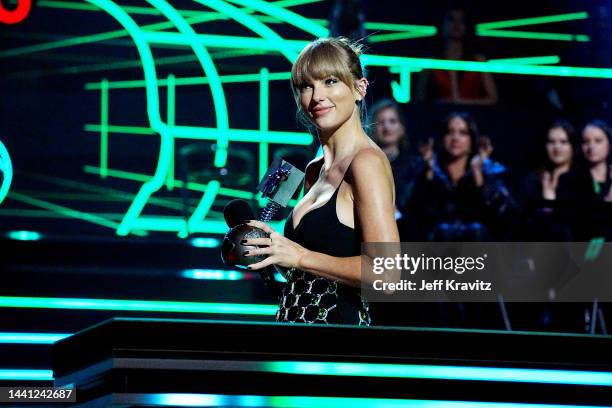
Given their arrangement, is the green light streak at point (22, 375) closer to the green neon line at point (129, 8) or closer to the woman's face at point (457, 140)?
the green neon line at point (129, 8)

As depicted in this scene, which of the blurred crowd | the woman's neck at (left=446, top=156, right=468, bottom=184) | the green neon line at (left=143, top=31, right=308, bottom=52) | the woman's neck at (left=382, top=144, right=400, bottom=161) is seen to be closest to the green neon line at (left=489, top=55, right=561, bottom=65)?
the blurred crowd

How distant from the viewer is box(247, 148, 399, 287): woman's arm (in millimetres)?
2014

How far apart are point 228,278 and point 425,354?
3.90 m

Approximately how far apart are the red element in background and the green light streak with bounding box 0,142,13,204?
2.38 feet

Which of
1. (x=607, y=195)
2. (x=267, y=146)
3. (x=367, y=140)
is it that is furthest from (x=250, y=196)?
(x=367, y=140)

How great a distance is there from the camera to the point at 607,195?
18.7ft

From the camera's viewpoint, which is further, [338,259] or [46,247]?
[46,247]

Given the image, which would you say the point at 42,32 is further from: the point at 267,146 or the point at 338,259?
the point at 338,259

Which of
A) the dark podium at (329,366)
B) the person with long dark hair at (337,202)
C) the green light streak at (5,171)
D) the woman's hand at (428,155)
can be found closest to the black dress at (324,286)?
the person with long dark hair at (337,202)

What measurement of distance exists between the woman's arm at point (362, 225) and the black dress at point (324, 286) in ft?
0.21

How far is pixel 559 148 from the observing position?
5.70 m

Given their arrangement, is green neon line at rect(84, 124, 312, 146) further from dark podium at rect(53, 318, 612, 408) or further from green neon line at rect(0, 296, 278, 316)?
dark podium at rect(53, 318, 612, 408)

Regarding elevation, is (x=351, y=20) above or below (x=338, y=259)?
above

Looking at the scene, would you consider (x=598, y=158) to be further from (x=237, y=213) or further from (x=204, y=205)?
(x=237, y=213)
